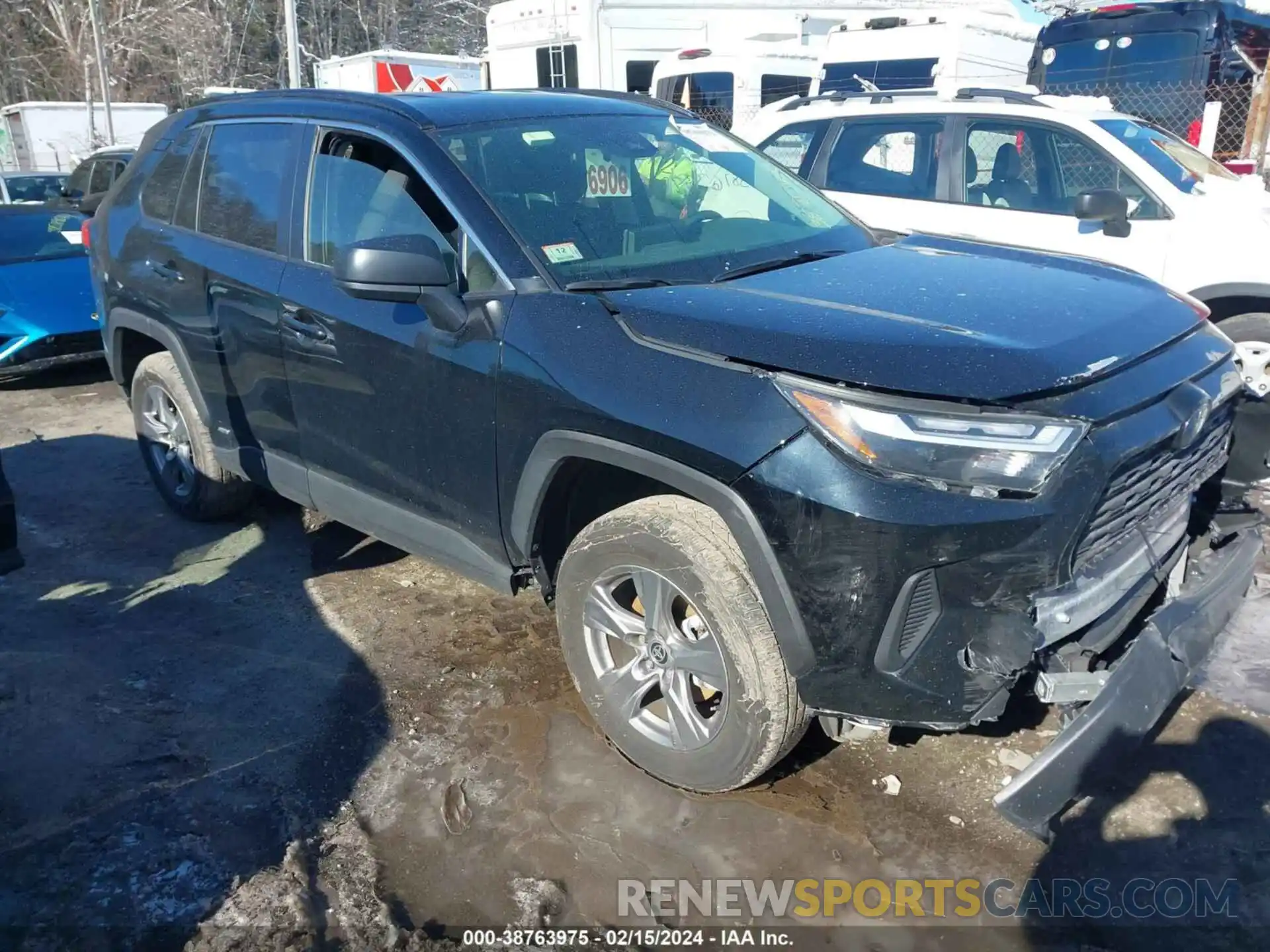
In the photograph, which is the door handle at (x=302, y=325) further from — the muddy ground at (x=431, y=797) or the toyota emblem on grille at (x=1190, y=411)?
the toyota emblem on grille at (x=1190, y=411)

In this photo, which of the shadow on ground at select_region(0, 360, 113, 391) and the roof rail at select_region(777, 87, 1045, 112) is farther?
the shadow on ground at select_region(0, 360, 113, 391)

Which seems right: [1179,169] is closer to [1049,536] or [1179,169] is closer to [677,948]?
[1049,536]

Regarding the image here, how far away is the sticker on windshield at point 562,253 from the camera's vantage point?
305cm

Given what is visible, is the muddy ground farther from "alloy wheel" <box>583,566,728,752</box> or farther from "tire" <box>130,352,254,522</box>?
"tire" <box>130,352,254,522</box>

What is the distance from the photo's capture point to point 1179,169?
5891 millimetres

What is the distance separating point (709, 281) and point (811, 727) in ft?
4.76

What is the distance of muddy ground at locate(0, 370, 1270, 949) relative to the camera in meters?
2.62

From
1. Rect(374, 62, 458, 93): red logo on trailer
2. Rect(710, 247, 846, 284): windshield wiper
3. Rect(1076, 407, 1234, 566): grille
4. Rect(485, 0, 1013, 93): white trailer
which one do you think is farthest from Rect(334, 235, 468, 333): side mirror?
Rect(374, 62, 458, 93): red logo on trailer

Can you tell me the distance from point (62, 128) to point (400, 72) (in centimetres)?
1446

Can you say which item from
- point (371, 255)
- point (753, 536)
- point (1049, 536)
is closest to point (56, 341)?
point (371, 255)

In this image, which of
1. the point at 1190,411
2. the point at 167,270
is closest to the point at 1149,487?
the point at 1190,411

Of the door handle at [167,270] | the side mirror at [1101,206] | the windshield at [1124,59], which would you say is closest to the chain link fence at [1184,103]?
the windshield at [1124,59]

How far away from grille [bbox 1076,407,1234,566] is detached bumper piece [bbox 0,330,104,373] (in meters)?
7.30

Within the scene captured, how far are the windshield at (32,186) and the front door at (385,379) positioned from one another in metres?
10.4
